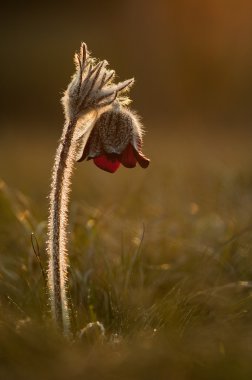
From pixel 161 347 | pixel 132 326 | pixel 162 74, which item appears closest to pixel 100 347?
pixel 161 347

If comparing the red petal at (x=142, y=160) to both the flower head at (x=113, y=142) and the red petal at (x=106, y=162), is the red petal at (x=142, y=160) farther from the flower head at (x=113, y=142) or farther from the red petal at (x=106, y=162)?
the red petal at (x=106, y=162)

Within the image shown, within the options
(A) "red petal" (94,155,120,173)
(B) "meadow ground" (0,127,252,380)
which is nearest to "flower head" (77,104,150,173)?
(A) "red petal" (94,155,120,173)

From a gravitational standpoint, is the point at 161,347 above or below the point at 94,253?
below

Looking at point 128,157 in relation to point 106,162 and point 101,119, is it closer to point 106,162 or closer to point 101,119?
point 106,162

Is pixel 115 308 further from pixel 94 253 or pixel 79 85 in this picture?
pixel 79 85

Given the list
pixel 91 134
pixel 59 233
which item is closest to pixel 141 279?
pixel 59 233
